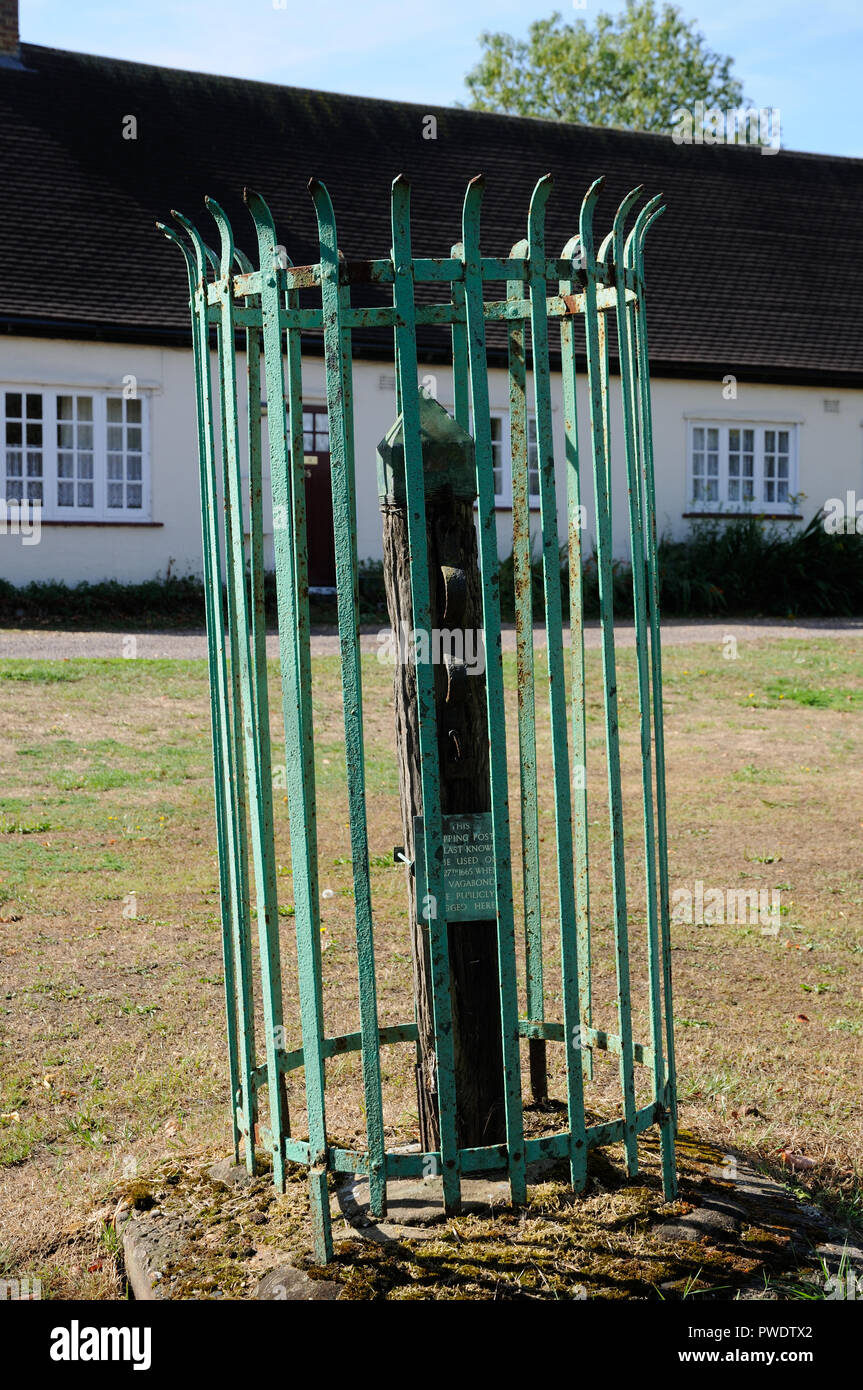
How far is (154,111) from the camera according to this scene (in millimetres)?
18062

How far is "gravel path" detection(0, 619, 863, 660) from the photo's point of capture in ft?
39.8

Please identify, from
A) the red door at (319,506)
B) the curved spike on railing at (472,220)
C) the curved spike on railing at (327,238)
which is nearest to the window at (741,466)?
the red door at (319,506)

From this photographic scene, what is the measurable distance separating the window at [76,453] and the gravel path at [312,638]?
8.70 feet

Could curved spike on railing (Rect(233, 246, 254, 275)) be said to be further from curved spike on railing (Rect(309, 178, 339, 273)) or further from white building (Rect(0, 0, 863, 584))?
white building (Rect(0, 0, 863, 584))

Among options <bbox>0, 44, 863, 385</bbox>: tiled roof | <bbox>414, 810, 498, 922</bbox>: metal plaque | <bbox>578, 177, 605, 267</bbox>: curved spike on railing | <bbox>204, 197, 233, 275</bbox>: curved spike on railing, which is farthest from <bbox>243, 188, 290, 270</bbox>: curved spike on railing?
<bbox>0, 44, 863, 385</bbox>: tiled roof

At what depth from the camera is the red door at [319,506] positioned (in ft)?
55.8

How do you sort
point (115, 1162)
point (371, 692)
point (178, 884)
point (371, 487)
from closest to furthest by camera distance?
point (115, 1162)
point (178, 884)
point (371, 692)
point (371, 487)

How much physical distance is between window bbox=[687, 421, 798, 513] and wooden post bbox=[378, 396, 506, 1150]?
53.1 ft

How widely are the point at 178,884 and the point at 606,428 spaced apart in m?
3.94

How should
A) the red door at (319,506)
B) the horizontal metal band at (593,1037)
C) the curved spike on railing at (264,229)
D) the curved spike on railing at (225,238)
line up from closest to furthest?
the curved spike on railing at (264,229) → the curved spike on railing at (225,238) → the horizontal metal band at (593,1037) → the red door at (319,506)

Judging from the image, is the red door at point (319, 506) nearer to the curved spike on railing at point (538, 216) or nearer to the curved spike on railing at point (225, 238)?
the curved spike on railing at point (225, 238)
